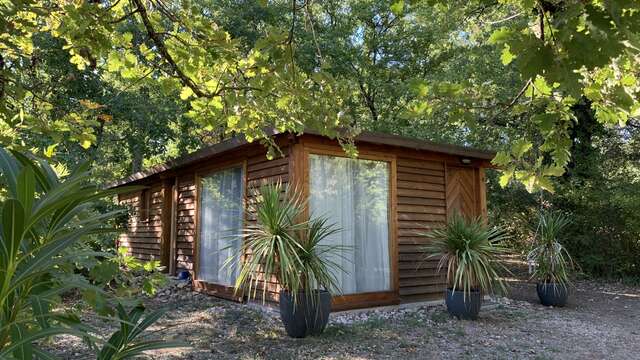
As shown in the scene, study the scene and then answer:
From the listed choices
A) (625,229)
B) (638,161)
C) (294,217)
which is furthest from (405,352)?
(638,161)

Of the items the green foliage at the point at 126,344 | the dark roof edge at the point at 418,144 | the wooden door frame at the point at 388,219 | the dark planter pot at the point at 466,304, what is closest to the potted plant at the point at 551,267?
the dark roof edge at the point at 418,144

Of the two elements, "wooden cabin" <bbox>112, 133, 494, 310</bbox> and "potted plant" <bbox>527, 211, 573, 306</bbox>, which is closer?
"wooden cabin" <bbox>112, 133, 494, 310</bbox>

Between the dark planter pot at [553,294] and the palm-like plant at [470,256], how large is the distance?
1222mm

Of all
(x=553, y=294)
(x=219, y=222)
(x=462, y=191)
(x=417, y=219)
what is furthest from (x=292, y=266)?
(x=553, y=294)

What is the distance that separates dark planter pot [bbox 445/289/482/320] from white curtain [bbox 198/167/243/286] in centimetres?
293

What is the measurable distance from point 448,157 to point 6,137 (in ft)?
19.3

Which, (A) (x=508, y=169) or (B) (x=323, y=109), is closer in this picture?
(A) (x=508, y=169)

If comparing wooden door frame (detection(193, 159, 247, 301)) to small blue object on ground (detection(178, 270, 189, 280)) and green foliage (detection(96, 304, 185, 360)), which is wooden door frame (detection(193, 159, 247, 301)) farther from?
green foliage (detection(96, 304, 185, 360))

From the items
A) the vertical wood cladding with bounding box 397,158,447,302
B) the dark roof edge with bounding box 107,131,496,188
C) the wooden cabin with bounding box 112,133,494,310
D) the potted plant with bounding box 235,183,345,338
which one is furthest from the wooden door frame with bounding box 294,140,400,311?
the potted plant with bounding box 235,183,345,338

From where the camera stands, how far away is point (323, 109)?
2.97 m

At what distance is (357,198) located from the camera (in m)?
6.41

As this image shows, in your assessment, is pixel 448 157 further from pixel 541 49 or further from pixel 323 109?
pixel 541 49

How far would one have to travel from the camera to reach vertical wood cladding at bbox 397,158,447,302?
677 centimetres

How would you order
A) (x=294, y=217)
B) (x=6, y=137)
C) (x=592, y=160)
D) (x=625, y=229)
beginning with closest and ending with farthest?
1. (x=6, y=137)
2. (x=294, y=217)
3. (x=625, y=229)
4. (x=592, y=160)
